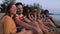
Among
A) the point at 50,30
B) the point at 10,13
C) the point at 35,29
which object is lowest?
the point at 50,30

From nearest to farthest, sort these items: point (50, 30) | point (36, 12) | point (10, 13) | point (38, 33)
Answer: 1. point (10, 13)
2. point (38, 33)
3. point (50, 30)
4. point (36, 12)

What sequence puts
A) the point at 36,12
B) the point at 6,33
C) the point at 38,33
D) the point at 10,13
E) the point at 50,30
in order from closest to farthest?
the point at 6,33 < the point at 10,13 < the point at 38,33 < the point at 50,30 < the point at 36,12

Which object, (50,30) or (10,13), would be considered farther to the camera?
(50,30)

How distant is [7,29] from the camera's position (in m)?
3.96

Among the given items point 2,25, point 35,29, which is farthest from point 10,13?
point 35,29

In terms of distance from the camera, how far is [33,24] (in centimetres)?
Result: 473

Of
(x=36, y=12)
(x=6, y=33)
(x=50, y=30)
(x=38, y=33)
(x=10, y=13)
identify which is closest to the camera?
(x=6, y=33)

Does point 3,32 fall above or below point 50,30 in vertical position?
above

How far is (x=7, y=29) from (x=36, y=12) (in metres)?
3.25

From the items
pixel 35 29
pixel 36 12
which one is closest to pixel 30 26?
pixel 35 29

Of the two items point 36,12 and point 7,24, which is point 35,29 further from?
point 36,12

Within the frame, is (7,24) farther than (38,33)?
No

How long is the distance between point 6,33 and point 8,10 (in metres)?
0.46

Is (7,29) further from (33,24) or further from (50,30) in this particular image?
(50,30)
